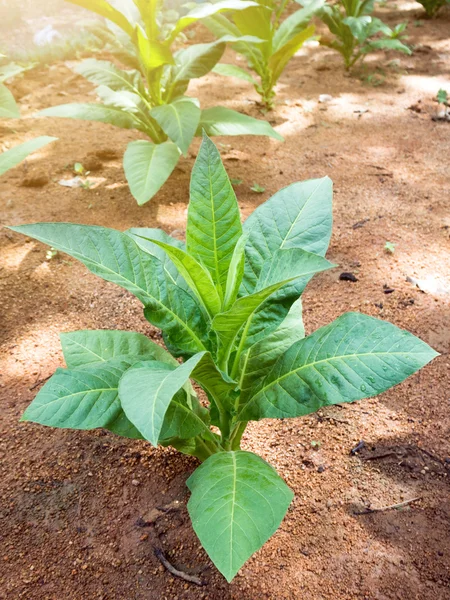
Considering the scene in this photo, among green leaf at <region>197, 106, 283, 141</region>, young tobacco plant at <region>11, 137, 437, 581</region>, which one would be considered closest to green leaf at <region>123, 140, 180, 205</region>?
green leaf at <region>197, 106, 283, 141</region>

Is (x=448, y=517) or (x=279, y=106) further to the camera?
(x=279, y=106)

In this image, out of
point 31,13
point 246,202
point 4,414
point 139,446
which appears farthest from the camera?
point 31,13

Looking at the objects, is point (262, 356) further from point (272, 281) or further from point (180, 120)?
point (180, 120)

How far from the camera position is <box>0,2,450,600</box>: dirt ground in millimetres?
1331

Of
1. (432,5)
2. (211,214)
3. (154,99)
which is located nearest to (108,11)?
(154,99)

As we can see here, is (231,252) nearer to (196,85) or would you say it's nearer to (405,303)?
(405,303)

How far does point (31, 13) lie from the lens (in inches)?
257

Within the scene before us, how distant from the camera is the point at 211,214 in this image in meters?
1.25

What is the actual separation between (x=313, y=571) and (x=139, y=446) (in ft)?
2.19

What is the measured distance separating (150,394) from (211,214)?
1.74 ft

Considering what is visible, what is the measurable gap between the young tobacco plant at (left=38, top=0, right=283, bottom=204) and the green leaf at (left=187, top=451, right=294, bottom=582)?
1.64 meters

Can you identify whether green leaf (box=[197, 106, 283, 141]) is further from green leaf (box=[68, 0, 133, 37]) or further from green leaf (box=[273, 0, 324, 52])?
green leaf (box=[273, 0, 324, 52])

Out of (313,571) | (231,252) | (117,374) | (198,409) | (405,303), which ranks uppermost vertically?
(231,252)

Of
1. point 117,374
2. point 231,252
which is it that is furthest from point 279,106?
point 117,374
